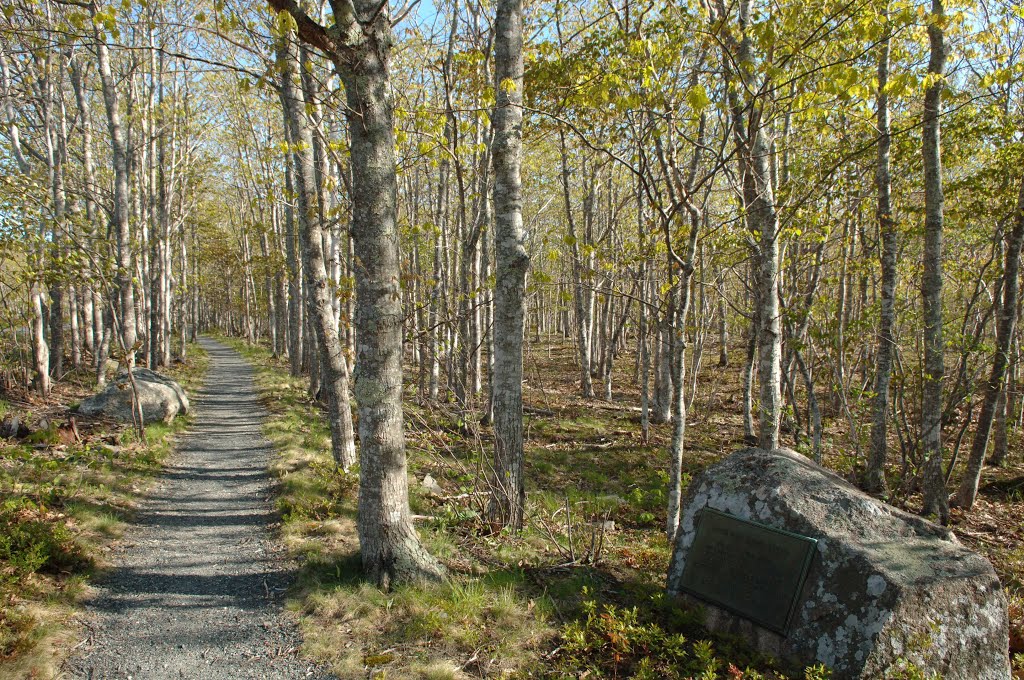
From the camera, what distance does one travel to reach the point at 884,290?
8.59m

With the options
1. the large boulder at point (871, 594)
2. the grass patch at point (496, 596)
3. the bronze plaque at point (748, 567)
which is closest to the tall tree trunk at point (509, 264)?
the grass patch at point (496, 596)

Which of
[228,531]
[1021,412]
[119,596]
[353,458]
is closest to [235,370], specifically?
[353,458]

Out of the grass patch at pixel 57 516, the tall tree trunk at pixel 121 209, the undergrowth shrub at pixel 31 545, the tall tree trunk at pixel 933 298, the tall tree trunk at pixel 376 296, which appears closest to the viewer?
the grass patch at pixel 57 516

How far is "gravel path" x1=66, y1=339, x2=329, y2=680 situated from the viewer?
151 inches

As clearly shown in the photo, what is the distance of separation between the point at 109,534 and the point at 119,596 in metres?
1.48

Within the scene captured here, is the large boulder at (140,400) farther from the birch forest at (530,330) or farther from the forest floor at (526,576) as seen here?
the forest floor at (526,576)

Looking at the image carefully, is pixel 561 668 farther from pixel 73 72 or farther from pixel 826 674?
pixel 73 72

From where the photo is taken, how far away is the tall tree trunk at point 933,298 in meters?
7.53

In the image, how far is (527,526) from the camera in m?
6.30

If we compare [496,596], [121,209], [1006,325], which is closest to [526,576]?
[496,596]

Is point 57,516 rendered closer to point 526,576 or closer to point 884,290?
point 526,576

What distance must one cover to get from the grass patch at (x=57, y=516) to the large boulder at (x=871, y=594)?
4.81 metres

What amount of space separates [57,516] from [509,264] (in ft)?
17.5

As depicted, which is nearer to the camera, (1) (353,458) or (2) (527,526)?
(2) (527,526)
